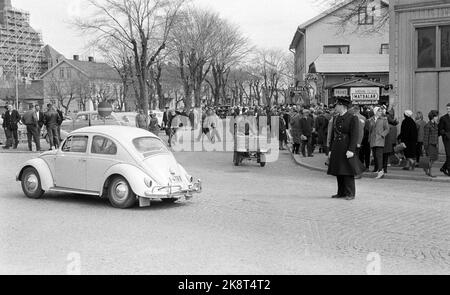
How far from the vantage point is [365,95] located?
2019 centimetres

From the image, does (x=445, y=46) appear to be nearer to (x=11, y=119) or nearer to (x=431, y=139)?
(x=431, y=139)

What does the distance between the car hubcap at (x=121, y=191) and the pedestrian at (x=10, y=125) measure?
1551 centimetres

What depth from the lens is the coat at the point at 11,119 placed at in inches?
966

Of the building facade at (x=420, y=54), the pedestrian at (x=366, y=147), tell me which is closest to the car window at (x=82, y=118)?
the building facade at (x=420, y=54)

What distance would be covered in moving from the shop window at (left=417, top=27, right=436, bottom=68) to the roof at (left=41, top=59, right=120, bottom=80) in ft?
251

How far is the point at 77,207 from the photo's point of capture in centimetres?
1079

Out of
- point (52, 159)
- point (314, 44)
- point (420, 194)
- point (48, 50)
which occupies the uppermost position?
point (48, 50)

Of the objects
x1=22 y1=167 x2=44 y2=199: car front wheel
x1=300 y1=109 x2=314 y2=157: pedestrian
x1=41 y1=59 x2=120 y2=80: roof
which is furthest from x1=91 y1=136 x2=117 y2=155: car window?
x1=41 y1=59 x2=120 y2=80: roof

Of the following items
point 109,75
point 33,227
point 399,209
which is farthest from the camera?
point 109,75

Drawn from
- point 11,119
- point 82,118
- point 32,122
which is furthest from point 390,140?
point 82,118

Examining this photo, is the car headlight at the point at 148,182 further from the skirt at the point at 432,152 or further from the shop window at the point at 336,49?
the shop window at the point at 336,49

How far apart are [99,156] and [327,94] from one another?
36155 mm
